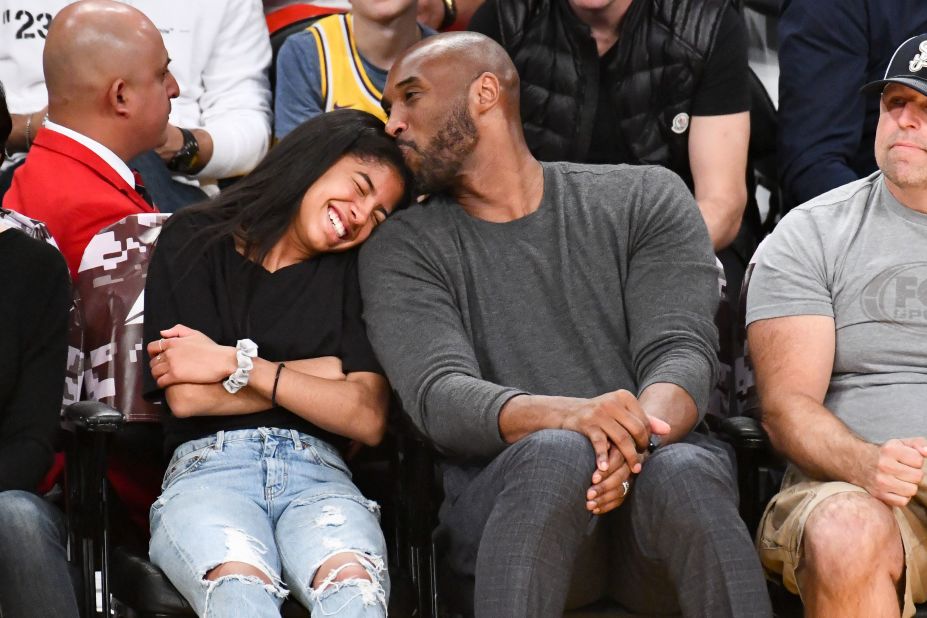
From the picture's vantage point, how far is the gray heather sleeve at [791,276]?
2.97 m

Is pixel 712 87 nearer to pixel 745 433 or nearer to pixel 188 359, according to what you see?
pixel 745 433

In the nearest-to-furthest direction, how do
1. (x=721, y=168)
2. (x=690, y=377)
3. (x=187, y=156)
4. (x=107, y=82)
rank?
1. (x=690, y=377)
2. (x=107, y=82)
3. (x=721, y=168)
4. (x=187, y=156)

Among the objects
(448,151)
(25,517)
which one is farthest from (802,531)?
(25,517)

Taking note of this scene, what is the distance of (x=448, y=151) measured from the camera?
3082mm

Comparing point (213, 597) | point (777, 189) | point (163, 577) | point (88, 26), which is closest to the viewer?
point (213, 597)

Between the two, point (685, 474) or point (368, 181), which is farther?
point (368, 181)

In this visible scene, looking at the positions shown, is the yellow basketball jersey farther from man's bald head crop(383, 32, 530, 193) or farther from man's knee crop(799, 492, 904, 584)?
man's knee crop(799, 492, 904, 584)

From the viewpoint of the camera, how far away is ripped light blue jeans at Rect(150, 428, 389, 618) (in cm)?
244

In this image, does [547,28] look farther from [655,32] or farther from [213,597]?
[213,597]

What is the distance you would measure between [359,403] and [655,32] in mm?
1595

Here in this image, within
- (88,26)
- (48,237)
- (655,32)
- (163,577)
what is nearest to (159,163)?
(88,26)

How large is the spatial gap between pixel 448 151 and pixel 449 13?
1.57m

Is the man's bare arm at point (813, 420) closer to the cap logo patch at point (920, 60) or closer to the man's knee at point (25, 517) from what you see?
the cap logo patch at point (920, 60)

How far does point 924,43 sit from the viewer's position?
118 inches
